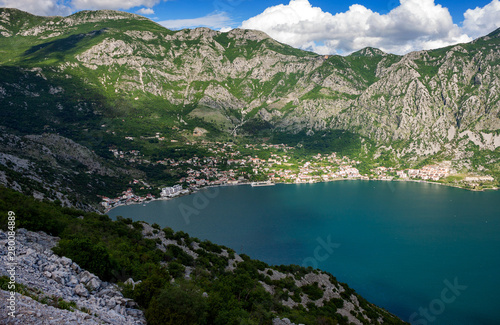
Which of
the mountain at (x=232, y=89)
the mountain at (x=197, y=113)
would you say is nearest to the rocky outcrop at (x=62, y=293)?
the mountain at (x=197, y=113)

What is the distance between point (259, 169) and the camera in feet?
279

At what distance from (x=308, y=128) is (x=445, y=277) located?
94701 millimetres

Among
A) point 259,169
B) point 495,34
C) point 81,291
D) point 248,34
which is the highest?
point 248,34

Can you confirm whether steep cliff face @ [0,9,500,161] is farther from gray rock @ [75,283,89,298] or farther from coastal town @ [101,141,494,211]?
gray rock @ [75,283,89,298]

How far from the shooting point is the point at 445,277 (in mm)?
32562

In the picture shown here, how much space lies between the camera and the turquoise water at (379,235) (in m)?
29.5

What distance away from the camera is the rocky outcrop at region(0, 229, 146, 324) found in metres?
6.34

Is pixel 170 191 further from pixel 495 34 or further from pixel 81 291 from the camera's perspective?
pixel 495 34

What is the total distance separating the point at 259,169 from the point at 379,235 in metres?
44.7

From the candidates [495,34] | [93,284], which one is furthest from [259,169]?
[495,34]

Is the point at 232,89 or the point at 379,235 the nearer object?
the point at 379,235

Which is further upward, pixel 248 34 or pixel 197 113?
pixel 248 34

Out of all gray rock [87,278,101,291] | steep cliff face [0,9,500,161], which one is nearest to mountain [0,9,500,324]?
steep cliff face [0,9,500,161]

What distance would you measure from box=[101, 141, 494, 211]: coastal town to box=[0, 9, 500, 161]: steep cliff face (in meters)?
17.7
